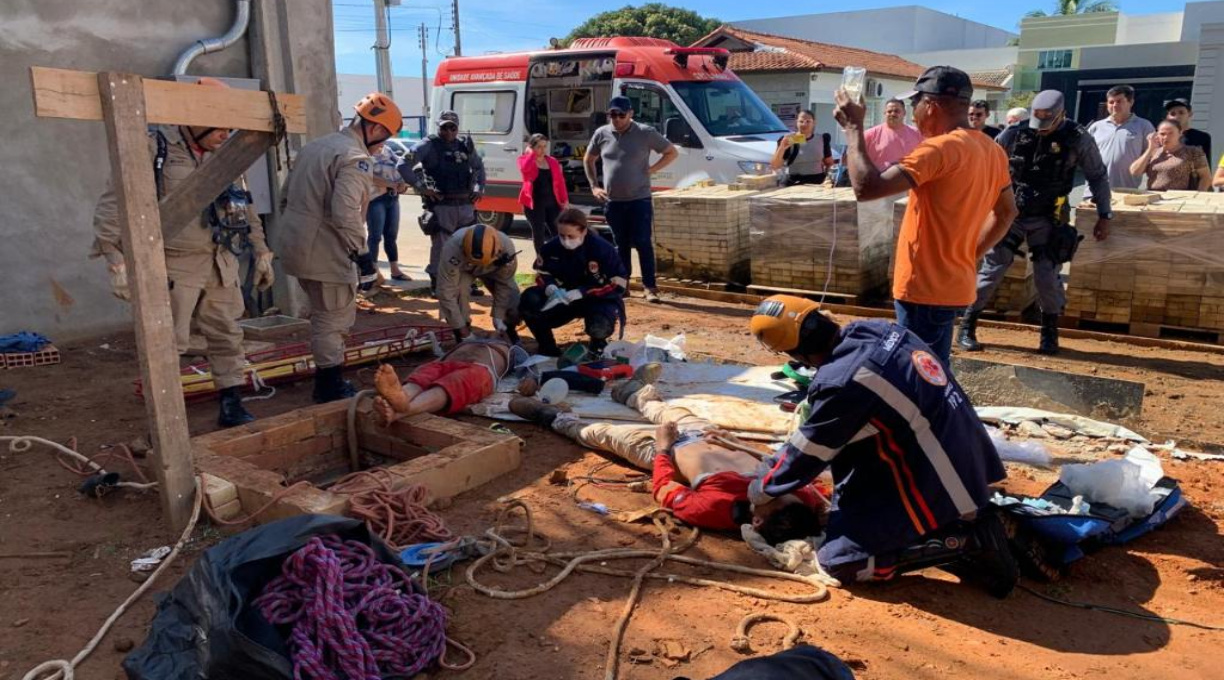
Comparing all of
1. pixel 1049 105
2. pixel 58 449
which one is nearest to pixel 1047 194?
pixel 1049 105

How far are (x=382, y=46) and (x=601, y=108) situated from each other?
52.3 feet

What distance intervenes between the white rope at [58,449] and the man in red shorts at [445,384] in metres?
1.15

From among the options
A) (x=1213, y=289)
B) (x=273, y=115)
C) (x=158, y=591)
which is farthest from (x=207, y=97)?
(x=1213, y=289)

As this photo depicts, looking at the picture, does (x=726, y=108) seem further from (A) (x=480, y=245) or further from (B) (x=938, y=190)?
(B) (x=938, y=190)

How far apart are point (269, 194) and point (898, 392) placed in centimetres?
655

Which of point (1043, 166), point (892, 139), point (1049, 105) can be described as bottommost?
point (1043, 166)

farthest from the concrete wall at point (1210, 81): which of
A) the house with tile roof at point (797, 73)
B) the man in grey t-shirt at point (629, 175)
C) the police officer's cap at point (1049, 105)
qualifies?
the man in grey t-shirt at point (629, 175)

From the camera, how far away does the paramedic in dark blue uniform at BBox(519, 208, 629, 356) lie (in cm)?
627

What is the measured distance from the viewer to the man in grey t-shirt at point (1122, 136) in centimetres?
797

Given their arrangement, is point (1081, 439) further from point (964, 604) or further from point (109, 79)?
point (109, 79)

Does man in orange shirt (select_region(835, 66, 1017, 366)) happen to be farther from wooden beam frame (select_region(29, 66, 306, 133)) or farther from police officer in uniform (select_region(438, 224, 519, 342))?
police officer in uniform (select_region(438, 224, 519, 342))

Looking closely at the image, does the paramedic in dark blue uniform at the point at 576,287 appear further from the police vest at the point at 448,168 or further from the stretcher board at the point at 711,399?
the police vest at the point at 448,168

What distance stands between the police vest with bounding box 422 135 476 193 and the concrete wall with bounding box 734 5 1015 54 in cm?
3704

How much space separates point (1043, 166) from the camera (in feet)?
19.9
